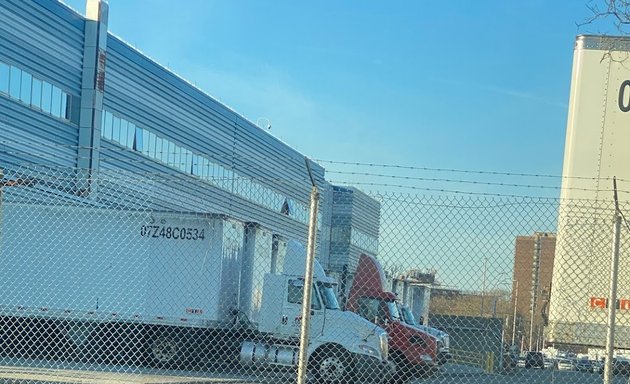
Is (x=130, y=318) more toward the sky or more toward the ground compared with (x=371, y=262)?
more toward the ground

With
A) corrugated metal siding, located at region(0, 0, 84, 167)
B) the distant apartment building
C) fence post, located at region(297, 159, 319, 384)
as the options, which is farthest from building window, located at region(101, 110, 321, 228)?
fence post, located at region(297, 159, 319, 384)

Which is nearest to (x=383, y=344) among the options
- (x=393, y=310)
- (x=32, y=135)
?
(x=393, y=310)

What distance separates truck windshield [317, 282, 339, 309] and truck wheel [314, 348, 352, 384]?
4.53 ft

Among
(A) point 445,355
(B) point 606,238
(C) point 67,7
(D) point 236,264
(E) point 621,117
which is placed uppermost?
(C) point 67,7

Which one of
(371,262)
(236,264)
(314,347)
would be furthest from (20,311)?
(371,262)

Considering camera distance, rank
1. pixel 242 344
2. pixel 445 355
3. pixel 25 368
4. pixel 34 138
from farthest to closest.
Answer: pixel 34 138, pixel 445 355, pixel 242 344, pixel 25 368

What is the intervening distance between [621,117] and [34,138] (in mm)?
28549

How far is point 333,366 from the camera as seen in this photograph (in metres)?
18.3

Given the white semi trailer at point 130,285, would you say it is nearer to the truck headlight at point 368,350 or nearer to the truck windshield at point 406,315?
the truck headlight at point 368,350

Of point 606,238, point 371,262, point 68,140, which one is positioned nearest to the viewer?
point 606,238

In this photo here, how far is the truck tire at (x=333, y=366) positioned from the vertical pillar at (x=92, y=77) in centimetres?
2103

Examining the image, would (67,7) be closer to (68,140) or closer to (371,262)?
(68,140)

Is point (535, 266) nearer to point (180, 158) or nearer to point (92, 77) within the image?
point (92, 77)

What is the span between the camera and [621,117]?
32.6 ft
